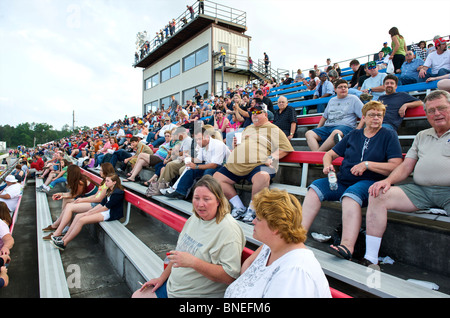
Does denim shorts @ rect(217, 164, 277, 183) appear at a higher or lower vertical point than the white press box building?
lower

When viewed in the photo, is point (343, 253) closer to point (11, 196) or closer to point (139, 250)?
point (139, 250)

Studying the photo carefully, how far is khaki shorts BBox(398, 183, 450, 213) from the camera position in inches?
66.2

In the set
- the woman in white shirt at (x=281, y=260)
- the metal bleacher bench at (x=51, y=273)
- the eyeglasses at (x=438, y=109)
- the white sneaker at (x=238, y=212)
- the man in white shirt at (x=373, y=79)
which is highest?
the man in white shirt at (x=373, y=79)

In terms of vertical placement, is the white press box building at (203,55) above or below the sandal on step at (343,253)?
above

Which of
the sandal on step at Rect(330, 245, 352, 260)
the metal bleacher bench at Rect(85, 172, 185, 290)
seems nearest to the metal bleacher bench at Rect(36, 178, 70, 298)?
the metal bleacher bench at Rect(85, 172, 185, 290)

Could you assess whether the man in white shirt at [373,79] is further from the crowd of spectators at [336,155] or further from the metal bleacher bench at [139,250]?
the metal bleacher bench at [139,250]

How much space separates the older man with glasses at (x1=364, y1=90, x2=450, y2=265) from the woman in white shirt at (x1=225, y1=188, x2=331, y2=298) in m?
0.85

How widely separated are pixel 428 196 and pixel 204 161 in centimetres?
269

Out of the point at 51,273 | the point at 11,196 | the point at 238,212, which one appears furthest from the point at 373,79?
the point at 11,196

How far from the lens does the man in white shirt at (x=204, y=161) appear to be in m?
3.58

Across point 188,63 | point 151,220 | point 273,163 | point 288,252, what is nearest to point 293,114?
point 273,163

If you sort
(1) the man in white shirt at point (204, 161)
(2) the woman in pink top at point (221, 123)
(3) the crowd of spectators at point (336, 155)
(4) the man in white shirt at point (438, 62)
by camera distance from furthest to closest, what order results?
1. (2) the woman in pink top at point (221, 123)
2. (4) the man in white shirt at point (438, 62)
3. (1) the man in white shirt at point (204, 161)
4. (3) the crowd of spectators at point (336, 155)

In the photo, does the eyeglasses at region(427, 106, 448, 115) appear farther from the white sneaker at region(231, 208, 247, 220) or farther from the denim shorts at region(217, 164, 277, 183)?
the white sneaker at region(231, 208, 247, 220)

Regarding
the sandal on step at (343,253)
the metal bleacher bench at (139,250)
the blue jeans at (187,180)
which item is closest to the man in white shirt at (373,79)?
the blue jeans at (187,180)
